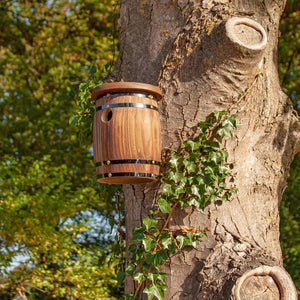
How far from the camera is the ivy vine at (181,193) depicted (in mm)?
2305

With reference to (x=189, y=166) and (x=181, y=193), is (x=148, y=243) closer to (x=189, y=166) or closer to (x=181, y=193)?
(x=181, y=193)

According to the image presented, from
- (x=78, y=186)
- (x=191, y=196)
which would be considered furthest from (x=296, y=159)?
(x=191, y=196)

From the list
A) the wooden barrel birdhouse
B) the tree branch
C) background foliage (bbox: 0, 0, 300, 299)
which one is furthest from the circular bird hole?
background foliage (bbox: 0, 0, 300, 299)

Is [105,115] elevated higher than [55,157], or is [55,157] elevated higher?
[55,157]

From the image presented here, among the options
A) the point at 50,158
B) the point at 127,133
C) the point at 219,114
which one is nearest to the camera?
the point at 127,133

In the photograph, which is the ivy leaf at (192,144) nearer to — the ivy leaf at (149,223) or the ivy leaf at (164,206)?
the ivy leaf at (164,206)

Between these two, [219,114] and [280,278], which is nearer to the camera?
[280,278]

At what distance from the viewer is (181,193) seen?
7.71 feet

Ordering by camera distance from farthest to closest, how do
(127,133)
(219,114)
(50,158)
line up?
(50,158) < (219,114) < (127,133)

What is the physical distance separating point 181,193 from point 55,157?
360cm

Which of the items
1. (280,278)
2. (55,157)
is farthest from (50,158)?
(280,278)

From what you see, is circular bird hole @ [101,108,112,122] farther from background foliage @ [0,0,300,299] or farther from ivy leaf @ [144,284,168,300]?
background foliage @ [0,0,300,299]

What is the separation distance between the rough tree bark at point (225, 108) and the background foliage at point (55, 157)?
7.17ft

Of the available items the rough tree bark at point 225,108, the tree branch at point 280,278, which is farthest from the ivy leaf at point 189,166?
the tree branch at point 280,278
